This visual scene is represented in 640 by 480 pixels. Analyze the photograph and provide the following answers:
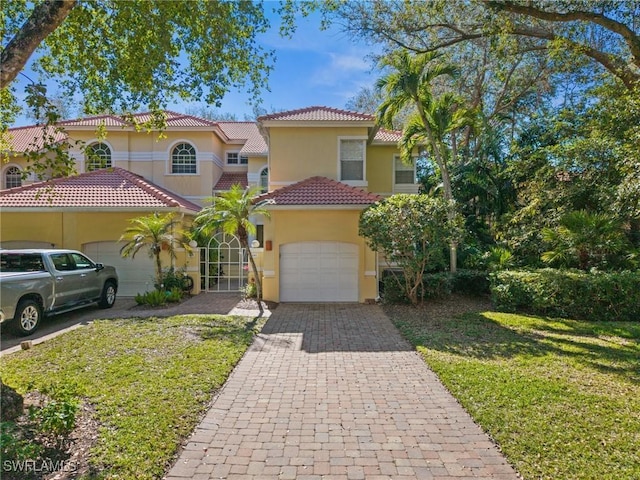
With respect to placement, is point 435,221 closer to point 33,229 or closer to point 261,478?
point 261,478

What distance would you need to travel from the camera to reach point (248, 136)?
2233 centimetres

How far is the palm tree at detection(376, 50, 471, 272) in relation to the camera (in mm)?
12766

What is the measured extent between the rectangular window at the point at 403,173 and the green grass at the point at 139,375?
36.5ft

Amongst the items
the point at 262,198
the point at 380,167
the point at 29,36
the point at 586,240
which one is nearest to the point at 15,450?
the point at 29,36

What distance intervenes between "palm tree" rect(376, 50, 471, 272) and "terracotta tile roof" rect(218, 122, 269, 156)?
6.87 m

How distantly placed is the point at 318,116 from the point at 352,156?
7.35 ft

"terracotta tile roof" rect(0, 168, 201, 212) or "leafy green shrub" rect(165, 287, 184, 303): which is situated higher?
"terracotta tile roof" rect(0, 168, 201, 212)

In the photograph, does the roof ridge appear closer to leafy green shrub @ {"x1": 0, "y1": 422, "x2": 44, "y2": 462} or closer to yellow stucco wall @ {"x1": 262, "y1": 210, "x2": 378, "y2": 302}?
yellow stucco wall @ {"x1": 262, "y1": 210, "x2": 378, "y2": 302}

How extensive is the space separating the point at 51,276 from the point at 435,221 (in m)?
10.9

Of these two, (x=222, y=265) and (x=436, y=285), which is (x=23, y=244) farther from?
(x=436, y=285)

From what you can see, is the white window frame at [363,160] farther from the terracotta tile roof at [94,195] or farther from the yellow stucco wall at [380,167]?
the terracotta tile roof at [94,195]

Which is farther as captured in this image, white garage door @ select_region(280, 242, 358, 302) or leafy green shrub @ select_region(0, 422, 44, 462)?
white garage door @ select_region(280, 242, 358, 302)

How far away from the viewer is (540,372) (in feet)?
21.2

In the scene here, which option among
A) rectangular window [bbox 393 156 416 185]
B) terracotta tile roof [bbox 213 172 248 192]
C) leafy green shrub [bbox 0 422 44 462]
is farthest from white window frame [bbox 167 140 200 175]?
leafy green shrub [bbox 0 422 44 462]
